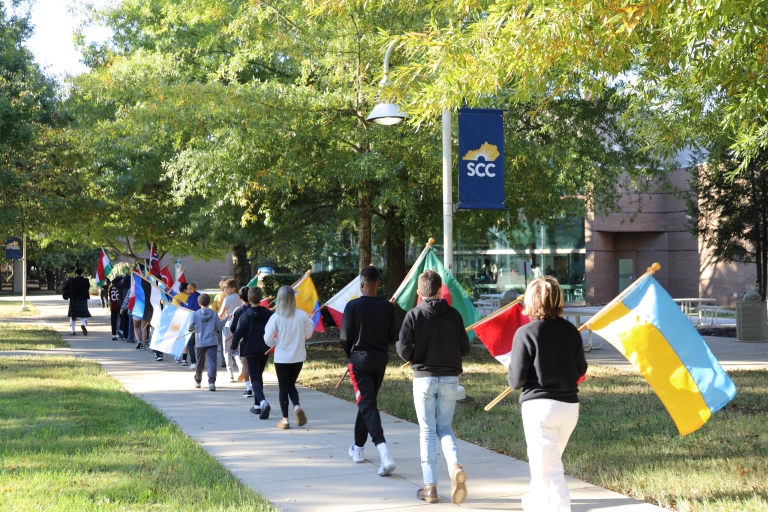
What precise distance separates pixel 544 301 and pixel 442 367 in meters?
1.29

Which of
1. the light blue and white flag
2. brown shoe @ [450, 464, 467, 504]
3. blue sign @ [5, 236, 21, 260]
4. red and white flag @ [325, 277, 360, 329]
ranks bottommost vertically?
brown shoe @ [450, 464, 467, 504]

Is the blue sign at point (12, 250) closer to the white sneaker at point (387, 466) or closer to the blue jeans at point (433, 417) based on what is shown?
the white sneaker at point (387, 466)

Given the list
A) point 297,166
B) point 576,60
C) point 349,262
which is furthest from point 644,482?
point 349,262

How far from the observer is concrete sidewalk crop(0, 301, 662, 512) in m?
6.19

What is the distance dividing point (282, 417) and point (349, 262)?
95.7 ft

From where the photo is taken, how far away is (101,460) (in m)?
7.46

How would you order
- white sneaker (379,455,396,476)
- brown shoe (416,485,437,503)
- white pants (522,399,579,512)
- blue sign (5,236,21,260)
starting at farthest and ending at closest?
blue sign (5,236,21,260), white sneaker (379,455,396,476), brown shoe (416,485,437,503), white pants (522,399,579,512)

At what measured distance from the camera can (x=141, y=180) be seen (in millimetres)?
21016

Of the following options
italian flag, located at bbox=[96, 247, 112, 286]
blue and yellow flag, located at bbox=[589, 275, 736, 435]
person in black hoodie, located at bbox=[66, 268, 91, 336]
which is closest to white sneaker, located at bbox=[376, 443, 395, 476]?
blue and yellow flag, located at bbox=[589, 275, 736, 435]

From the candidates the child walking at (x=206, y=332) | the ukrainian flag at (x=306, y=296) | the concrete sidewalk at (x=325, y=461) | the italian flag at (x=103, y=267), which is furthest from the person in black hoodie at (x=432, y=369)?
the italian flag at (x=103, y=267)

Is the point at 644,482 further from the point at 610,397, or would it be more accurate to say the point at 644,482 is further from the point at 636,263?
the point at 636,263

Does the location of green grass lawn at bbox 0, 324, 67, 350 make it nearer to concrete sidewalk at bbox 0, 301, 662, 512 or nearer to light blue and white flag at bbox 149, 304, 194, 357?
light blue and white flag at bbox 149, 304, 194, 357

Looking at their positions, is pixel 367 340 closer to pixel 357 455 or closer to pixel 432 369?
pixel 432 369

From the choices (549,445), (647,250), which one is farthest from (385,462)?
(647,250)
